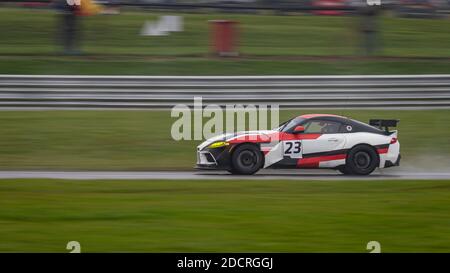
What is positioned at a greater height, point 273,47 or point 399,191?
point 273,47

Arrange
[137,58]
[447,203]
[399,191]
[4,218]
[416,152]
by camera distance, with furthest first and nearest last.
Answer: [137,58]
[416,152]
[399,191]
[447,203]
[4,218]

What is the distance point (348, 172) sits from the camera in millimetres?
13453

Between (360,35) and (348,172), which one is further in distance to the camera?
(360,35)

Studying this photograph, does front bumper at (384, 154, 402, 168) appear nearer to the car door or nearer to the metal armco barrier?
the car door

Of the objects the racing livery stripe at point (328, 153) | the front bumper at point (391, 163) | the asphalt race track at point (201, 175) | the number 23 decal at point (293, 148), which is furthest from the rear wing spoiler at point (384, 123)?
the number 23 decal at point (293, 148)

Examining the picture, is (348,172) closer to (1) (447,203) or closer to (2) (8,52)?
(1) (447,203)

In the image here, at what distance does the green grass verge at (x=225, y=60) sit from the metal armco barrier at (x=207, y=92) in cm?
183

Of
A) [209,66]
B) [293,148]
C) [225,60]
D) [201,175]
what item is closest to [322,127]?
[293,148]

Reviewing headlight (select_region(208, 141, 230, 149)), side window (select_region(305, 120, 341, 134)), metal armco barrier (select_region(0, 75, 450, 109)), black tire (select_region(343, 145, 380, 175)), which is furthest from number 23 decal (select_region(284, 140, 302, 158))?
metal armco barrier (select_region(0, 75, 450, 109))

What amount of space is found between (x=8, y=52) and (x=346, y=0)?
10788mm

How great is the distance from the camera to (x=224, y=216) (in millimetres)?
9227

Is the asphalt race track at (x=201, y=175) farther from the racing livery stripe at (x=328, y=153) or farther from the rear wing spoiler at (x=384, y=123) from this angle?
the rear wing spoiler at (x=384, y=123)
